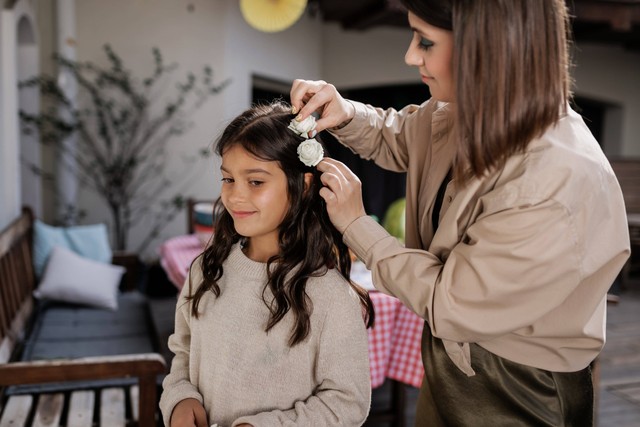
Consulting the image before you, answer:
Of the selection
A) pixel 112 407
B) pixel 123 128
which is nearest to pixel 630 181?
pixel 123 128

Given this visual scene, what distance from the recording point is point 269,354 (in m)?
1.27

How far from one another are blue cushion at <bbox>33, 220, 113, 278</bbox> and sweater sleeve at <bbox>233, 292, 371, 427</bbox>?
302 cm

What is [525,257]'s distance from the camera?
96 cm

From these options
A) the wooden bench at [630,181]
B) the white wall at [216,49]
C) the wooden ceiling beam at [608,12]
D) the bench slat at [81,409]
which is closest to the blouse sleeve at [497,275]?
the bench slat at [81,409]

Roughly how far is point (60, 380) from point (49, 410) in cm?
42

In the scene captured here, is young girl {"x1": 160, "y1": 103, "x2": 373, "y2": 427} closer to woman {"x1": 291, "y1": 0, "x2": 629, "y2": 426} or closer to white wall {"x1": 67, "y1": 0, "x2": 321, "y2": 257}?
woman {"x1": 291, "y1": 0, "x2": 629, "y2": 426}

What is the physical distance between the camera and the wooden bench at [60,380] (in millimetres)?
1968

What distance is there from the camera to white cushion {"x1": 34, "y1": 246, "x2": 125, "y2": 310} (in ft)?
12.0

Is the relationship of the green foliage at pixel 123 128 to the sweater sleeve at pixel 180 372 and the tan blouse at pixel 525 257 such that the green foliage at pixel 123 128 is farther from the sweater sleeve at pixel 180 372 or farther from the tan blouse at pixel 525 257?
the tan blouse at pixel 525 257

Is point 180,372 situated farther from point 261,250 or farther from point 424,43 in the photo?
point 424,43

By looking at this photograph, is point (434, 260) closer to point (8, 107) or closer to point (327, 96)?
point (327, 96)

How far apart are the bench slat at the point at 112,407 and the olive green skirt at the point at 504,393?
142cm

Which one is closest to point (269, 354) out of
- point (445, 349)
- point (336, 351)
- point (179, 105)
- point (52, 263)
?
point (336, 351)

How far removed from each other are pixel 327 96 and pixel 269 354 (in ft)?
1.80
